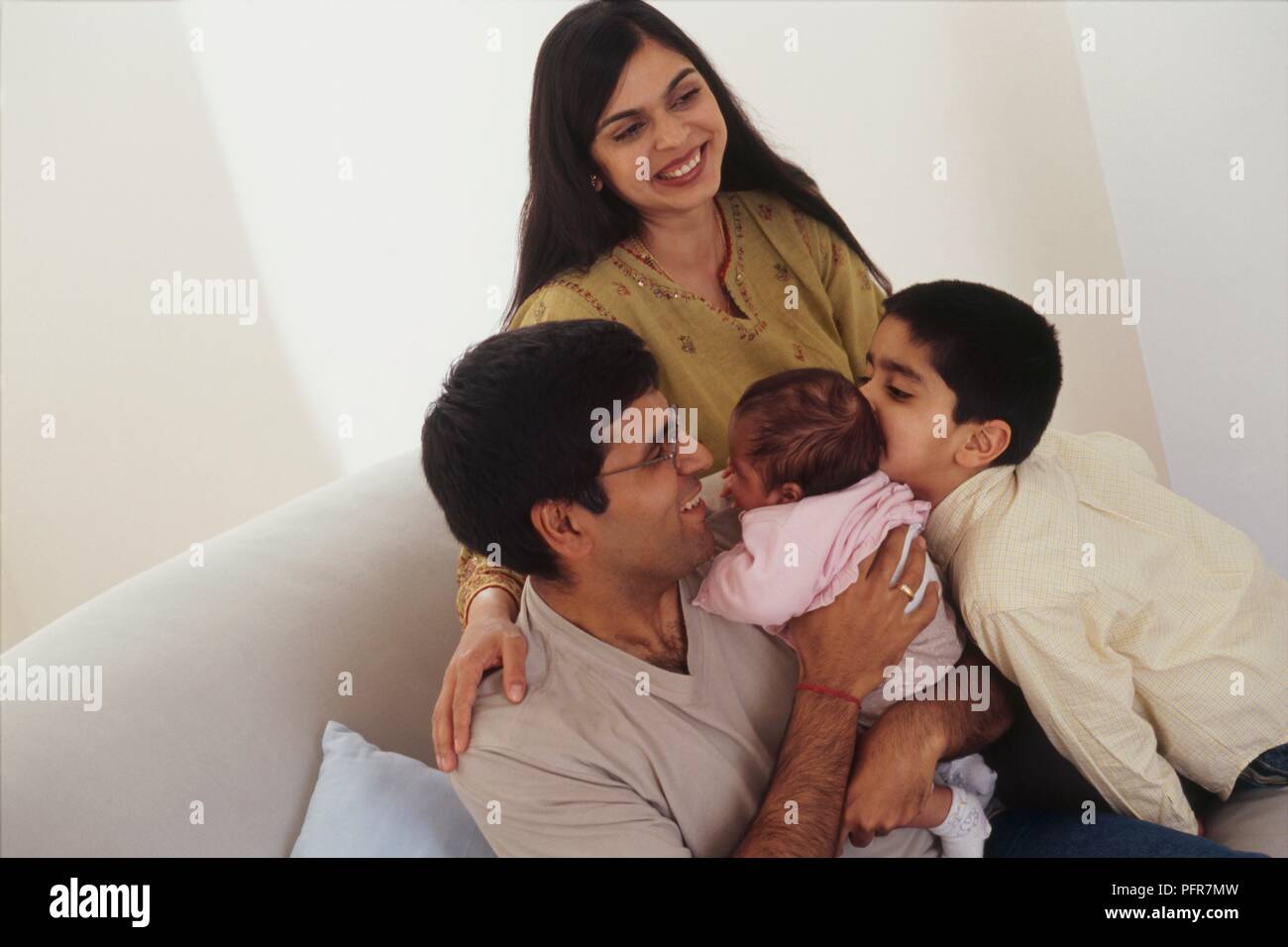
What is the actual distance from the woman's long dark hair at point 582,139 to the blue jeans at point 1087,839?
1.06 metres

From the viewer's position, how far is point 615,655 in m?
1.42

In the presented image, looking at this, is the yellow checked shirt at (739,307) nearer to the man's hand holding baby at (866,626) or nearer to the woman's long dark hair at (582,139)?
the woman's long dark hair at (582,139)

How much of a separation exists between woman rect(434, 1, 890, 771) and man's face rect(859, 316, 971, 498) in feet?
1.37

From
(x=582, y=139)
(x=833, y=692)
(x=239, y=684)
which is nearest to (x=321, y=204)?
(x=582, y=139)

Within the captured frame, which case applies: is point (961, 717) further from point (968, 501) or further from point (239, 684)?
point (239, 684)

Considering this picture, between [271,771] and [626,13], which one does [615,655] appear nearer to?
[271,771]

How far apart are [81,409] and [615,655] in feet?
6.38

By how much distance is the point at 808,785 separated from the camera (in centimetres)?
135

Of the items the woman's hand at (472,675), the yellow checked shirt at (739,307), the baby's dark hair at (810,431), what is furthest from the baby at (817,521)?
the yellow checked shirt at (739,307)

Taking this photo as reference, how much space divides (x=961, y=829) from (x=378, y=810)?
0.74m

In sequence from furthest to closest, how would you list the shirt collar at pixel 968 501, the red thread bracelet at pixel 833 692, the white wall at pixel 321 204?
1. the white wall at pixel 321 204
2. the shirt collar at pixel 968 501
3. the red thread bracelet at pixel 833 692

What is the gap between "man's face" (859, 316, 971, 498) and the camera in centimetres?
150

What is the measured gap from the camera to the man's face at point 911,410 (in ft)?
4.93

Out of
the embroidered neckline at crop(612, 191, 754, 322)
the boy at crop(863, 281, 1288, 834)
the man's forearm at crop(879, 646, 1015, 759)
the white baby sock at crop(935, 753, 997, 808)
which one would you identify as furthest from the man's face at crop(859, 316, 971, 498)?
the embroidered neckline at crop(612, 191, 754, 322)
